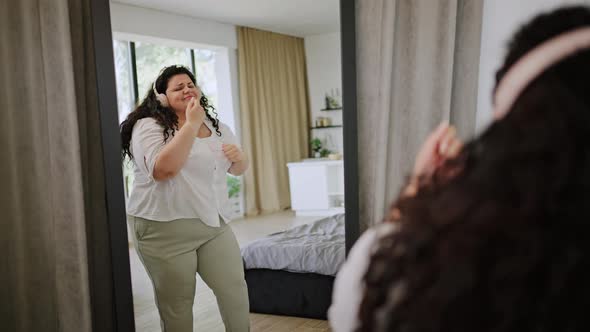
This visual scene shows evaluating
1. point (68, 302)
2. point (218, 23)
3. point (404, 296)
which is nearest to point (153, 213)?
point (68, 302)

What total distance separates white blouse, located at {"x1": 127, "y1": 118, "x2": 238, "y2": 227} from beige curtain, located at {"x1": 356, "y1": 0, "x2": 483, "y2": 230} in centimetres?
57

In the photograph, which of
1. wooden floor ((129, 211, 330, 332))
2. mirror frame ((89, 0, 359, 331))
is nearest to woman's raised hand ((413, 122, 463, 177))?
mirror frame ((89, 0, 359, 331))

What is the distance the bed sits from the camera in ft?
7.01

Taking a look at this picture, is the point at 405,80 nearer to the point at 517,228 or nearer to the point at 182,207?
the point at 182,207

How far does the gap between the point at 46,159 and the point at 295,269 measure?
40.6 inches

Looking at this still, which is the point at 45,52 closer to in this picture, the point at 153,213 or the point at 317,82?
the point at 153,213

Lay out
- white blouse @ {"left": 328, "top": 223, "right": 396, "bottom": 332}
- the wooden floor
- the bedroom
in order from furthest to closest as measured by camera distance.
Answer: the wooden floor < the bedroom < white blouse @ {"left": 328, "top": 223, "right": 396, "bottom": 332}

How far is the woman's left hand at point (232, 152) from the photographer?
2.20 metres

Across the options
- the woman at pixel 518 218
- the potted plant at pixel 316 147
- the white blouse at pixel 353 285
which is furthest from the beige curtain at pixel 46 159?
the woman at pixel 518 218

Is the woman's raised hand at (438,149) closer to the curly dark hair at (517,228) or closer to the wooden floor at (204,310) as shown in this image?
the curly dark hair at (517,228)

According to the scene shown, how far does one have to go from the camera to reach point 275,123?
224 centimetres

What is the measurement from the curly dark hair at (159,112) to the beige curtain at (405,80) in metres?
0.64

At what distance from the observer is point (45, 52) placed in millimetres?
2098

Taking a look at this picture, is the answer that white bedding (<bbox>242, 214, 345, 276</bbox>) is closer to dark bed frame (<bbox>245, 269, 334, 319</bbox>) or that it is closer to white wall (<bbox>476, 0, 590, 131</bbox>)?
dark bed frame (<bbox>245, 269, 334, 319</bbox>)
